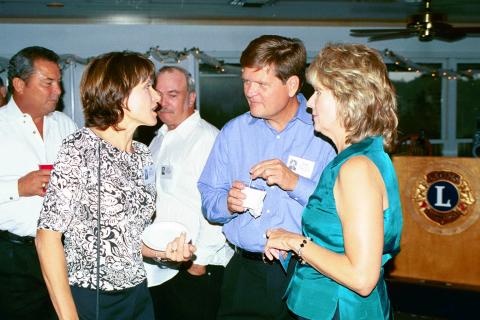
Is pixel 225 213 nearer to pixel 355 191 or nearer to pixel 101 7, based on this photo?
pixel 355 191

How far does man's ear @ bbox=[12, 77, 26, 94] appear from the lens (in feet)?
9.53

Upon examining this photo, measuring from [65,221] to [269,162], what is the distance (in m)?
0.89

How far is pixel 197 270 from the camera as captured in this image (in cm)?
307

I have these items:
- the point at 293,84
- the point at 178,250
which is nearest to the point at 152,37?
the point at 293,84

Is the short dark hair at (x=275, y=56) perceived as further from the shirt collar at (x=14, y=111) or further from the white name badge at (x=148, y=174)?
the shirt collar at (x=14, y=111)

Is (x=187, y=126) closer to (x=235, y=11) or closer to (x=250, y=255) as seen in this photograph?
(x=250, y=255)

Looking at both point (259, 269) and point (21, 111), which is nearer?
point (259, 269)

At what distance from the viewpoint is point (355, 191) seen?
1.51 m

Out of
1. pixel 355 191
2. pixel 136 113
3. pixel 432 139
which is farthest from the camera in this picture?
pixel 432 139

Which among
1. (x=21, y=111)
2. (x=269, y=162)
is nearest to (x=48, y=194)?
(x=269, y=162)

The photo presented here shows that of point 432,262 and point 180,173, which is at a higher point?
point 180,173

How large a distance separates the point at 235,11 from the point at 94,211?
21.9 feet

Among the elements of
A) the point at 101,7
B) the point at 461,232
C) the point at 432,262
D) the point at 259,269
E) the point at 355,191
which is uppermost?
the point at 101,7

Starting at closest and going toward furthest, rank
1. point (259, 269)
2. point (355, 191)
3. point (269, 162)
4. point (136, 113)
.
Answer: point (355, 191)
point (136, 113)
point (269, 162)
point (259, 269)
